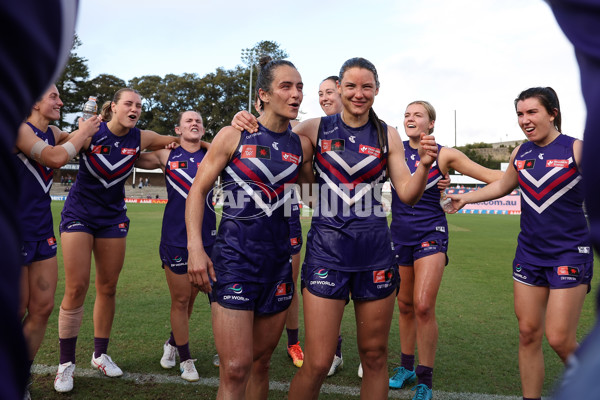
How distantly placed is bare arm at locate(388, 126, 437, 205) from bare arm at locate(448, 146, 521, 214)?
1321 millimetres

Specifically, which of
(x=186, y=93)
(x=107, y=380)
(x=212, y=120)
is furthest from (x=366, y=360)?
(x=186, y=93)

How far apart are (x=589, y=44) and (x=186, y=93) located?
212 feet

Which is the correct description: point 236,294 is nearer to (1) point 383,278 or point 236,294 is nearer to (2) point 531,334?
(1) point 383,278

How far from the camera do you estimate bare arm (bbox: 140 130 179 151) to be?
5.95 m

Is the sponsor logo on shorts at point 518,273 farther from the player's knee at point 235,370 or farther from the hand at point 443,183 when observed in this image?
the player's knee at point 235,370

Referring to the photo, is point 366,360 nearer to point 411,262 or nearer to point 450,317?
point 411,262

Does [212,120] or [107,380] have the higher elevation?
[212,120]

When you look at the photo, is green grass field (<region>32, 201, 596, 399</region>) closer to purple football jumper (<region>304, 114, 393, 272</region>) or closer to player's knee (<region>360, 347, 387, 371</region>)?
player's knee (<region>360, 347, 387, 371</region>)

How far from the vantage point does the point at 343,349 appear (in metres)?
6.21

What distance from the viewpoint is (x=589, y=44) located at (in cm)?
99

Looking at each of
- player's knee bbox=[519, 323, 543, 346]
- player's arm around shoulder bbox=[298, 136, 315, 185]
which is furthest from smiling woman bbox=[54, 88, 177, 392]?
player's knee bbox=[519, 323, 543, 346]

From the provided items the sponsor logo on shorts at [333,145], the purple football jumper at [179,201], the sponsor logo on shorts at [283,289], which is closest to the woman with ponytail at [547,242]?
the sponsor logo on shorts at [333,145]

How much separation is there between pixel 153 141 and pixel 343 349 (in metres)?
3.56

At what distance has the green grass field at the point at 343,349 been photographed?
4848 mm
